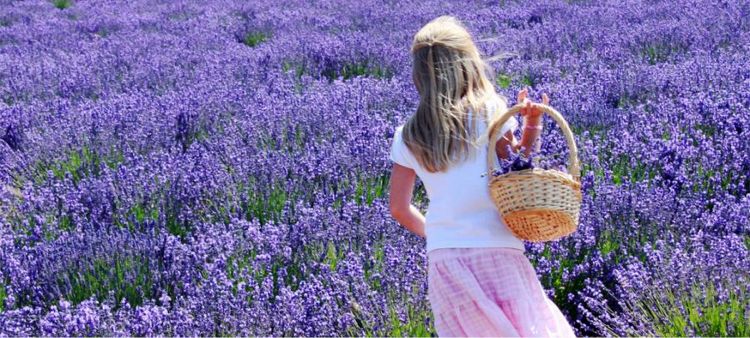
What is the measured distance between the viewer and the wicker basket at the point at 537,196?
2.44 meters

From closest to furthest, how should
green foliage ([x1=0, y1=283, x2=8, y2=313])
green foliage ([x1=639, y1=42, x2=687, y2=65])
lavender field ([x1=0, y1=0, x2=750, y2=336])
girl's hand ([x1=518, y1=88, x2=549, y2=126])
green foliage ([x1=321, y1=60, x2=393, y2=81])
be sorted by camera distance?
1. girl's hand ([x1=518, y1=88, x2=549, y2=126])
2. lavender field ([x1=0, y1=0, x2=750, y2=336])
3. green foliage ([x1=0, y1=283, x2=8, y2=313])
4. green foliage ([x1=639, y1=42, x2=687, y2=65])
5. green foliage ([x1=321, y1=60, x2=393, y2=81])

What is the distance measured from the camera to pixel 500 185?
247 cm

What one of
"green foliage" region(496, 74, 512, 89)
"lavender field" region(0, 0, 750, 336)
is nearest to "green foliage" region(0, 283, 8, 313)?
"lavender field" region(0, 0, 750, 336)

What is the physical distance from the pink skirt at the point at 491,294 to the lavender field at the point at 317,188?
30 centimetres

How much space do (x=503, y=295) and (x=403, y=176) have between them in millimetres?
434

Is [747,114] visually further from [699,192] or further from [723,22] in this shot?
[723,22]

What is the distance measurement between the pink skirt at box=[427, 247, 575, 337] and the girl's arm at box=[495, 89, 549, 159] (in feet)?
0.87

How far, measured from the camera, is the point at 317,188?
406 centimetres

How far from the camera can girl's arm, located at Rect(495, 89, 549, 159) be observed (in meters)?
2.60

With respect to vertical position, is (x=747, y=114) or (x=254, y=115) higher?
(x=747, y=114)

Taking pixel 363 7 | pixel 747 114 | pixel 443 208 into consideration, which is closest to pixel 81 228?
pixel 443 208

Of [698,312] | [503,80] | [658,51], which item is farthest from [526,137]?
[658,51]

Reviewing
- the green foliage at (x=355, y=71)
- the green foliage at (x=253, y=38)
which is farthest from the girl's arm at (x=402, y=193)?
the green foliage at (x=253, y=38)

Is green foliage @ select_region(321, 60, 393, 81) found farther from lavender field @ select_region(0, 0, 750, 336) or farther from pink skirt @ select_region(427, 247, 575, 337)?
pink skirt @ select_region(427, 247, 575, 337)
